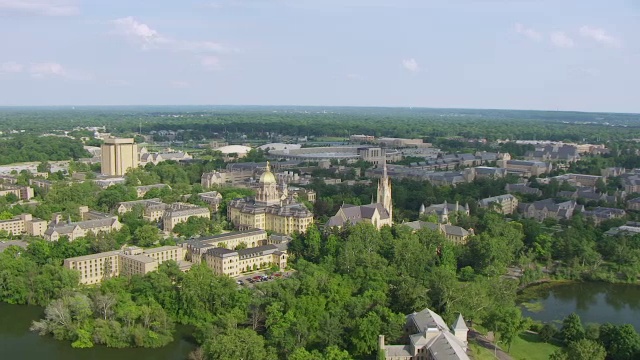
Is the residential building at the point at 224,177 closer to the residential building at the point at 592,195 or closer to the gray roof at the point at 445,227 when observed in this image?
the gray roof at the point at 445,227

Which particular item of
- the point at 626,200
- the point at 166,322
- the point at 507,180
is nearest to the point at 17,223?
the point at 166,322

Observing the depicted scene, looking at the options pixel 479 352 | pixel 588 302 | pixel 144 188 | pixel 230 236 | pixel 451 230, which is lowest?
pixel 588 302

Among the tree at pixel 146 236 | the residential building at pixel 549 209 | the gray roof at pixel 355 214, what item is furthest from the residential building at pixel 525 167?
the tree at pixel 146 236

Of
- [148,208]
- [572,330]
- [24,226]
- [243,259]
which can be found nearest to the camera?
[572,330]

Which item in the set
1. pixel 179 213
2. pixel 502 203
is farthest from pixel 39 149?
pixel 502 203

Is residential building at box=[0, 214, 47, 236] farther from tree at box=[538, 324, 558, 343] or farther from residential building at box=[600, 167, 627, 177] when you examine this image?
residential building at box=[600, 167, 627, 177]

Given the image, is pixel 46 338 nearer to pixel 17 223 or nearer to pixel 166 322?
pixel 166 322

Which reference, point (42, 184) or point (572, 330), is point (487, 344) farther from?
point (42, 184)

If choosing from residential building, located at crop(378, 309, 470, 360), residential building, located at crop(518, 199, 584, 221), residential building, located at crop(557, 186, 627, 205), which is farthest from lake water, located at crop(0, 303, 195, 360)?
residential building, located at crop(557, 186, 627, 205)
